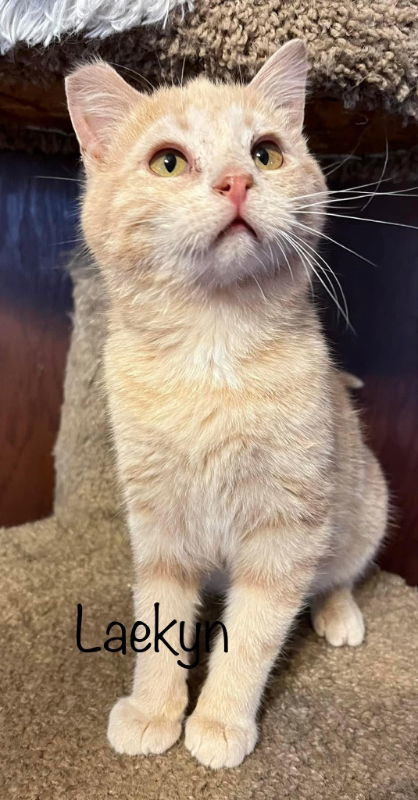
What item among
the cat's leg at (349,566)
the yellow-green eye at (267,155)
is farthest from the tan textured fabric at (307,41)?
the cat's leg at (349,566)

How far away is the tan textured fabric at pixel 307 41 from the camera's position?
2.61ft

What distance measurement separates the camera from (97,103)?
801mm

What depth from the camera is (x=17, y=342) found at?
136 cm

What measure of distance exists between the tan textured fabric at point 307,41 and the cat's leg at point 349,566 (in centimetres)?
55

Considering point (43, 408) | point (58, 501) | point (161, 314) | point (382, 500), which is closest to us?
point (161, 314)

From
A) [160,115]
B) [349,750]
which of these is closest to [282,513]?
[349,750]

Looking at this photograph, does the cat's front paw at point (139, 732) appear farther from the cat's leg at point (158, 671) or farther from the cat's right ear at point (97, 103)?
the cat's right ear at point (97, 103)

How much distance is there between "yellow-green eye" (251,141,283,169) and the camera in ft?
2.47

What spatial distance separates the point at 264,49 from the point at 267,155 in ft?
0.59

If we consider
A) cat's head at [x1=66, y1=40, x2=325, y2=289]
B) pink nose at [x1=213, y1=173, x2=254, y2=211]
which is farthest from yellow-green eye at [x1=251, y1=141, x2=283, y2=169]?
pink nose at [x1=213, y1=173, x2=254, y2=211]

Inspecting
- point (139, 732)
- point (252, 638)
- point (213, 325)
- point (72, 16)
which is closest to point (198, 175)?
point (213, 325)

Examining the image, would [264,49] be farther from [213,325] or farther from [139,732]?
[139,732]

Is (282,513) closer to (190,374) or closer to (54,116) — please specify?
(190,374)

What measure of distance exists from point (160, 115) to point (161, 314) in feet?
0.78
